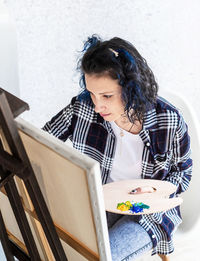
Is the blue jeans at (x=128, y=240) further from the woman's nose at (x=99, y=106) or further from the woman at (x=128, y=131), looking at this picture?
A: the woman's nose at (x=99, y=106)

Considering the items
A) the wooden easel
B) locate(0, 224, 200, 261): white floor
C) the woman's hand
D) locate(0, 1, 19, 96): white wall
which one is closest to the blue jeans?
the woman's hand

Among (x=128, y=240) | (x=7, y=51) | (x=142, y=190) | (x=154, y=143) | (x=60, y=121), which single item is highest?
(x=7, y=51)

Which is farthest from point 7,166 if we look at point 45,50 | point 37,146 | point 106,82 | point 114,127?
point 45,50

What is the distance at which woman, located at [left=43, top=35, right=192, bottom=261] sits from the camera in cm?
152

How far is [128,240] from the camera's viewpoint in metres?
1.63

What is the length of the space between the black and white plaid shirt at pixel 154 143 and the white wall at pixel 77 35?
62cm

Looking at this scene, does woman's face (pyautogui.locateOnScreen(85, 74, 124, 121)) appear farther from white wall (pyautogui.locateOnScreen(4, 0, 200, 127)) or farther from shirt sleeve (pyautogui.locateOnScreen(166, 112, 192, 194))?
white wall (pyautogui.locateOnScreen(4, 0, 200, 127))

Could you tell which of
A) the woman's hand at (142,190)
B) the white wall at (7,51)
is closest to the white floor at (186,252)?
the woman's hand at (142,190)

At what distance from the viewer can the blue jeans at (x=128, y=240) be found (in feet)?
5.25

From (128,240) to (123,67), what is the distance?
641 mm

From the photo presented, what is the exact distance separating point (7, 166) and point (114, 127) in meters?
0.83

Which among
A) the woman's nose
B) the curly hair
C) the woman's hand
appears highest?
the curly hair

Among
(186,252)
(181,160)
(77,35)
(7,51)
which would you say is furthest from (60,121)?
(186,252)

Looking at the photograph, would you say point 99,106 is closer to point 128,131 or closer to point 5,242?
point 128,131
